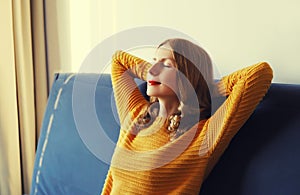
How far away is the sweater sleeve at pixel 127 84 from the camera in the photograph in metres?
1.22

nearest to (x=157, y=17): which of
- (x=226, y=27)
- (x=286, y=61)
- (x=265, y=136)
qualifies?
(x=226, y=27)

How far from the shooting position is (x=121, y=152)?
1.12m

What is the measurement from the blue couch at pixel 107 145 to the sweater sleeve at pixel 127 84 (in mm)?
47

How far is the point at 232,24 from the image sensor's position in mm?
1244

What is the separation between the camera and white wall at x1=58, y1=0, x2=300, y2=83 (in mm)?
1117

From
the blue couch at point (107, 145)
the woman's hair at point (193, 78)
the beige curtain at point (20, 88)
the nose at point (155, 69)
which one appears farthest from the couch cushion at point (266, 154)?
the beige curtain at point (20, 88)

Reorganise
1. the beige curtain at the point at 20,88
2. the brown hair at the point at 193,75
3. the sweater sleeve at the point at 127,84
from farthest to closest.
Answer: the beige curtain at the point at 20,88
the sweater sleeve at the point at 127,84
the brown hair at the point at 193,75

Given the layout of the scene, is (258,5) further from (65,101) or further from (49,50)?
(49,50)

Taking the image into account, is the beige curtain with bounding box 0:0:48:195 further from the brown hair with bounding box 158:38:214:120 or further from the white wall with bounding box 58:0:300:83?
the brown hair with bounding box 158:38:214:120

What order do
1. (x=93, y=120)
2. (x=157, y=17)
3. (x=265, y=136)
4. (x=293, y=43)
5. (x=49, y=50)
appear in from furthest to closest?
(x=49, y=50) → (x=157, y=17) → (x=93, y=120) → (x=293, y=43) → (x=265, y=136)

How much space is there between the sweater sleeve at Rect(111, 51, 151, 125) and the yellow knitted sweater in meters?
0.11

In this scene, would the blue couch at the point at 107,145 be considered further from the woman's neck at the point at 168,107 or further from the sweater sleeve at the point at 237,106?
the woman's neck at the point at 168,107

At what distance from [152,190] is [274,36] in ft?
1.86

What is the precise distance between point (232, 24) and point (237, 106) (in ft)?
1.32
